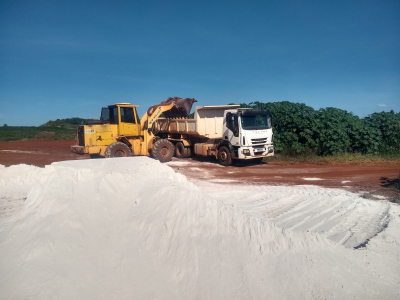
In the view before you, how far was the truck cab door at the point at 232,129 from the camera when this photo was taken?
15.5 metres

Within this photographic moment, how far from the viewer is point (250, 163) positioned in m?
17.4

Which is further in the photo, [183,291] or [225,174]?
[225,174]

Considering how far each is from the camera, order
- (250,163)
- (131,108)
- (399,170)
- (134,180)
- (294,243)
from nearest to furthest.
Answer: (294,243)
(134,180)
(399,170)
(131,108)
(250,163)

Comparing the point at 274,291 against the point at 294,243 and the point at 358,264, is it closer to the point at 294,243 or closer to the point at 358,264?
the point at 294,243

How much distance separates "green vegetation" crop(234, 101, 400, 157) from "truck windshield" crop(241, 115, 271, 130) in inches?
131

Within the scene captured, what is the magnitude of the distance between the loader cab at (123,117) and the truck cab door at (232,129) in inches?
187

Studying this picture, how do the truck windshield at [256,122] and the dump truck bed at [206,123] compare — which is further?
the dump truck bed at [206,123]

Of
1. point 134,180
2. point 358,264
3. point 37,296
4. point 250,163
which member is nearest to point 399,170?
point 250,163

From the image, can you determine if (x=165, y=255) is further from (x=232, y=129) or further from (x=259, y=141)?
(x=259, y=141)

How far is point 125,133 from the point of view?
1623 centimetres

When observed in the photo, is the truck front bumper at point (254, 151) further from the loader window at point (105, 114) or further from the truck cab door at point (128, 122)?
the loader window at point (105, 114)

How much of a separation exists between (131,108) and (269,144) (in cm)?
738

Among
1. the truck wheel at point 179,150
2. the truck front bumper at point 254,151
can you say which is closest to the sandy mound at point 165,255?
the truck front bumper at point 254,151

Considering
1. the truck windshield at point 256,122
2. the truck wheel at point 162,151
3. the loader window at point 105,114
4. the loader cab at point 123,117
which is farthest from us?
the truck wheel at point 162,151
